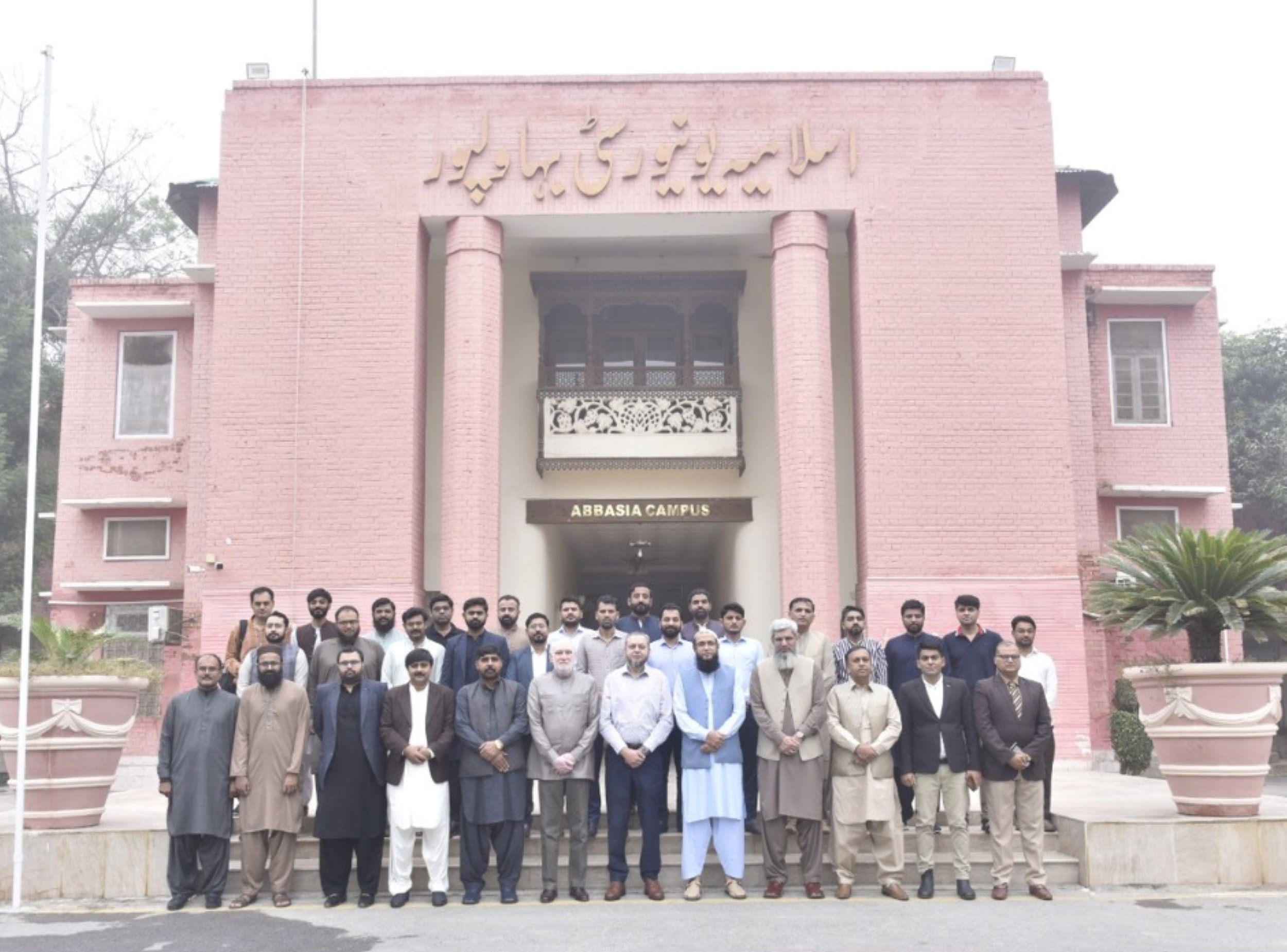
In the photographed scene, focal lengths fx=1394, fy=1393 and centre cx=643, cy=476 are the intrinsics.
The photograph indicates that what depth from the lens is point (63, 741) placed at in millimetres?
9656

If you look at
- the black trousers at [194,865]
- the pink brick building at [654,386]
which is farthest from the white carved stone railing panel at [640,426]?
the black trousers at [194,865]

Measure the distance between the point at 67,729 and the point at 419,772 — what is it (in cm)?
260

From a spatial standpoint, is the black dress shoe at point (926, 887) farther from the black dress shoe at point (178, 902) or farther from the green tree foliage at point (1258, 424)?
the green tree foliage at point (1258, 424)

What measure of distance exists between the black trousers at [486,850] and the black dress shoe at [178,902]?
1819 mm

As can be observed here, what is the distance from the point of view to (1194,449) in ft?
59.7

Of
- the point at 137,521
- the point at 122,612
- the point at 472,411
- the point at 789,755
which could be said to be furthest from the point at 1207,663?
the point at 122,612

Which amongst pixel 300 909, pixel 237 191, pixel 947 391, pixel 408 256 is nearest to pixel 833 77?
pixel 947 391

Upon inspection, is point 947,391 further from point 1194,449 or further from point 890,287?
point 1194,449

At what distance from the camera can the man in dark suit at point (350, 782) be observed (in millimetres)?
8992

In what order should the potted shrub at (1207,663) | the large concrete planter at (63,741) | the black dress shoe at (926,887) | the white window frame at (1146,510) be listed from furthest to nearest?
the white window frame at (1146,510), the large concrete planter at (63,741), the potted shrub at (1207,663), the black dress shoe at (926,887)

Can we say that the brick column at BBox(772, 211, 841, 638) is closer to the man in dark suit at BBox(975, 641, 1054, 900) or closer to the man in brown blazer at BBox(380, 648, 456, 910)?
the man in dark suit at BBox(975, 641, 1054, 900)

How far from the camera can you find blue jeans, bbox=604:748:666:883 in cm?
909

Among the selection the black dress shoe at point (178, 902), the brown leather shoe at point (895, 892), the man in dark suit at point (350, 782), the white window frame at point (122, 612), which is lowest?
the black dress shoe at point (178, 902)

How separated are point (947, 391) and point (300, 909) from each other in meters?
9.11
